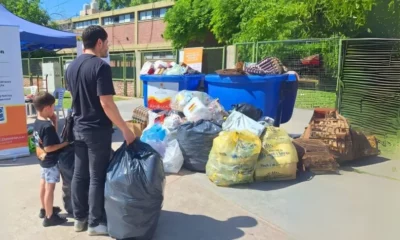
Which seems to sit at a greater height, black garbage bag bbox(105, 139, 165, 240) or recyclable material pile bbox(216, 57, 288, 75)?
recyclable material pile bbox(216, 57, 288, 75)

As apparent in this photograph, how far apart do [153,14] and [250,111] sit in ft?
80.6

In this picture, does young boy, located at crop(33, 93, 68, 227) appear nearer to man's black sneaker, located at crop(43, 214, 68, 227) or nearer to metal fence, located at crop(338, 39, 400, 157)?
man's black sneaker, located at crop(43, 214, 68, 227)

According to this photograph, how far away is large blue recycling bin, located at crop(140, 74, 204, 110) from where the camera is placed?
5.76 metres

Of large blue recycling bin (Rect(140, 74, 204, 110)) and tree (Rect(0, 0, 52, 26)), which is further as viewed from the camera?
tree (Rect(0, 0, 52, 26))

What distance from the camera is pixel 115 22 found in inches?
1275

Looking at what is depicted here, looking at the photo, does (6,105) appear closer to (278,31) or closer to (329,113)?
(329,113)

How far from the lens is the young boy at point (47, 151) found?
3102 mm

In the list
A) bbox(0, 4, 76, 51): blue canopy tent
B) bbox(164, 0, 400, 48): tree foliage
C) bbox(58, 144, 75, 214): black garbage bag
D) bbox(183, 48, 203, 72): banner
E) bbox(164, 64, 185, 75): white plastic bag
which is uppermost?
bbox(164, 0, 400, 48): tree foliage

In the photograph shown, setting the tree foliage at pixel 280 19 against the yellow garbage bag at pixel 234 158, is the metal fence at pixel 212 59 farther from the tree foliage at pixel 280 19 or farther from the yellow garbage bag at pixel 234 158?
the yellow garbage bag at pixel 234 158

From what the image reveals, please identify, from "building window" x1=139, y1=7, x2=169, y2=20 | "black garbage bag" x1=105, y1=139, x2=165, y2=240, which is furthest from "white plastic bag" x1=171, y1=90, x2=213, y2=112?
"building window" x1=139, y1=7, x2=169, y2=20

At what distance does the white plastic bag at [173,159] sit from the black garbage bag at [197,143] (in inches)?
3.8

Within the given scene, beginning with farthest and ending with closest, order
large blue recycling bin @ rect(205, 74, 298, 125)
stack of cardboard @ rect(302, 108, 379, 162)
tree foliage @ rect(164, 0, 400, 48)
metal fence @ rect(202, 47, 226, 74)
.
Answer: metal fence @ rect(202, 47, 226, 74) → tree foliage @ rect(164, 0, 400, 48) → large blue recycling bin @ rect(205, 74, 298, 125) → stack of cardboard @ rect(302, 108, 379, 162)

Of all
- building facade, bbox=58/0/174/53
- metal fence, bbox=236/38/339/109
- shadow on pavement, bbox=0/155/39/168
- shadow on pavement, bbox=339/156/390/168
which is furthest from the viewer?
building facade, bbox=58/0/174/53

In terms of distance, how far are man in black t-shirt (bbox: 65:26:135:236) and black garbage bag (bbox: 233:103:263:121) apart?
258 centimetres
